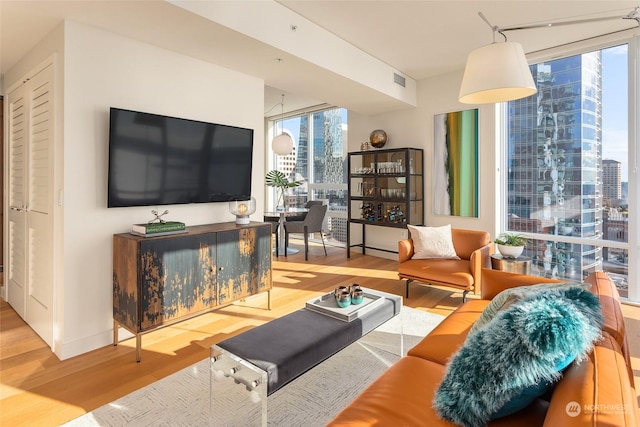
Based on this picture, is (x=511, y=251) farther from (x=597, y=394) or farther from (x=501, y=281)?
(x=597, y=394)

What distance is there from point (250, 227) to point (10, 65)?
2883 mm

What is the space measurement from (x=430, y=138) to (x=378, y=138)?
2.75 ft

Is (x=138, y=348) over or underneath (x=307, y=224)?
underneath

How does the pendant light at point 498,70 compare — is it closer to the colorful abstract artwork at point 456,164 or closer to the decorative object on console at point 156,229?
the decorative object on console at point 156,229

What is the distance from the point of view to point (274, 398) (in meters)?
2.15

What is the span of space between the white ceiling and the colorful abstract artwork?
80 centimetres

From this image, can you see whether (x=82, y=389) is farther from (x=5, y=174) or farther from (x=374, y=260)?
(x=374, y=260)

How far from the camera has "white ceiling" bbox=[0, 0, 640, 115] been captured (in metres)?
2.54

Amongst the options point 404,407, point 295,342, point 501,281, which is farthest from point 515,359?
point 501,281

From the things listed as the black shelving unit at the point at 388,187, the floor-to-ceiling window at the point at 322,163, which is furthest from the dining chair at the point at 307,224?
the floor-to-ceiling window at the point at 322,163

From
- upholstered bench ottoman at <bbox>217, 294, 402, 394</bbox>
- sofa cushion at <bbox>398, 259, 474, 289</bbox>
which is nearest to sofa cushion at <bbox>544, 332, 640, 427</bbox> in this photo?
upholstered bench ottoman at <bbox>217, 294, 402, 394</bbox>

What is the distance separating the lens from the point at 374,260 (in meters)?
5.81

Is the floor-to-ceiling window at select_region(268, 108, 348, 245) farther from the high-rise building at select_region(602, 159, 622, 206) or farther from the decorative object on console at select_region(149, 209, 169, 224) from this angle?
the decorative object on console at select_region(149, 209, 169, 224)

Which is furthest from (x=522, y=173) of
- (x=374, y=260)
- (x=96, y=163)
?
(x=96, y=163)
